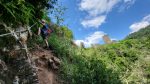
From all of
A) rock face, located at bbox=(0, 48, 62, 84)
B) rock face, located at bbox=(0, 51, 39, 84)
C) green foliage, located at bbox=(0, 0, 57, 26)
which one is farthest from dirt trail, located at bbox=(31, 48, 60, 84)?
rock face, located at bbox=(0, 51, 39, 84)

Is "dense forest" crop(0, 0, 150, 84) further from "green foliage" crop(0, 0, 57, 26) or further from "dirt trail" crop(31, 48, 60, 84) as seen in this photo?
"dirt trail" crop(31, 48, 60, 84)

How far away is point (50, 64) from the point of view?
10312mm

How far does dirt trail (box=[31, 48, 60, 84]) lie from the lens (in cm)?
967

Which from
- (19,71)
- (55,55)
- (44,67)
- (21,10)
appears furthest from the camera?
(55,55)

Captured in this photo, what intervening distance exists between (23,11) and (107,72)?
3.85 meters

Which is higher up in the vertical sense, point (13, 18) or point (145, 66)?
point (13, 18)

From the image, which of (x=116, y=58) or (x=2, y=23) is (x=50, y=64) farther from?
(x=116, y=58)

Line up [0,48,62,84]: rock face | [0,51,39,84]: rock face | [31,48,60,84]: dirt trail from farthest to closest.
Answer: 1. [31,48,60,84]: dirt trail
2. [0,51,39,84]: rock face
3. [0,48,62,84]: rock face

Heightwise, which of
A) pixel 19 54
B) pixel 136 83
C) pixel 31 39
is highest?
pixel 31 39

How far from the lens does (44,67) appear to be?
10.1 metres

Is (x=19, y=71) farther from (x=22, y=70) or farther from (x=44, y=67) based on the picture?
(x=44, y=67)

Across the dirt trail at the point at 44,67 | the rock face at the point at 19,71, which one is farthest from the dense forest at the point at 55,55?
the dirt trail at the point at 44,67

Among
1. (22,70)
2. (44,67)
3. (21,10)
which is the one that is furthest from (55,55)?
(22,70)

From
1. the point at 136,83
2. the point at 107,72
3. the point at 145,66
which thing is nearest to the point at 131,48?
the point at 145,66
